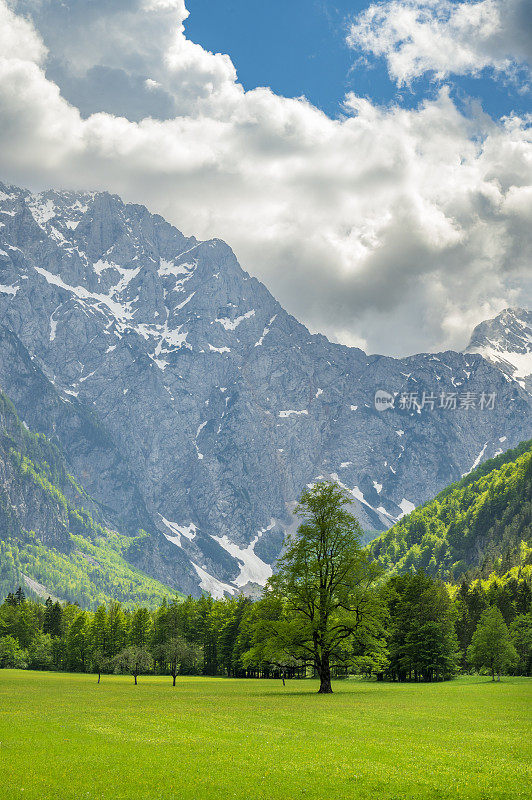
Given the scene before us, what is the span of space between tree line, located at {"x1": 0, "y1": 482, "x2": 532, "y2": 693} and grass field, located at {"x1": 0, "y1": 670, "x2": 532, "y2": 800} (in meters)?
15.4

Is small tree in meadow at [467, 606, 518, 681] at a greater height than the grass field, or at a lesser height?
lesser

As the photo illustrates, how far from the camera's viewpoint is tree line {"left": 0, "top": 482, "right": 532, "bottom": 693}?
6212 cm

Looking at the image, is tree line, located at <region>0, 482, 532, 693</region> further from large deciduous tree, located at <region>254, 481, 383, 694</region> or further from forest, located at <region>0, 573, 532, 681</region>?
forest, located at <region>0, 573, 532, 681</region>

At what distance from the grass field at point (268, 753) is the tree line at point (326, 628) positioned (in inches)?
607

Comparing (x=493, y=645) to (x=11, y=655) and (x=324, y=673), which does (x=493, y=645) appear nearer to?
(x=324, y=673)

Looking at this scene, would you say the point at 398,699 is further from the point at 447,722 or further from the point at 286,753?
the point at 286,753

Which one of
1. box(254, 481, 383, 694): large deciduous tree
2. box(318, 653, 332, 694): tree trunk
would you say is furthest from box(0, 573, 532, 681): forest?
box(318, 653, 332, 694): tree trunk

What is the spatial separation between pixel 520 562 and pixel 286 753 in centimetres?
17980

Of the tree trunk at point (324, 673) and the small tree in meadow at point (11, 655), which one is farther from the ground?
the tree trunk at point (324, 673)

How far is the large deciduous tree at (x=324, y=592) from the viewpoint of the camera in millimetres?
61344

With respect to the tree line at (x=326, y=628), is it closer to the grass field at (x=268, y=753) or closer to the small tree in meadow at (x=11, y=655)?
the small tree in meadow at (x=11, y=655)

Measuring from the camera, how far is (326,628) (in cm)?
6125

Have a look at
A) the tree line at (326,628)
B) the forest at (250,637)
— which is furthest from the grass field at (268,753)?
the forest at (250,637)

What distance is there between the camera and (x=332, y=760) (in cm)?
2592
